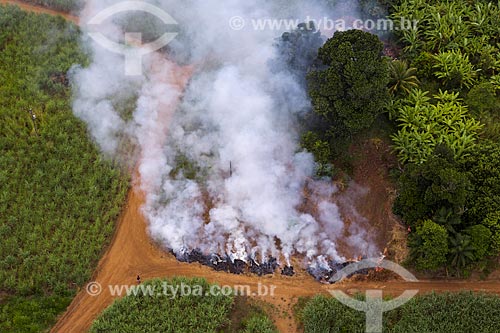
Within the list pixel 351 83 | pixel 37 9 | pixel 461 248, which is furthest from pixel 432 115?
pixel 37 9

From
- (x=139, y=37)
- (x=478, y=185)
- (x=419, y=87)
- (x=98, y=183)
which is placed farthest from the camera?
(x=139, y=37)

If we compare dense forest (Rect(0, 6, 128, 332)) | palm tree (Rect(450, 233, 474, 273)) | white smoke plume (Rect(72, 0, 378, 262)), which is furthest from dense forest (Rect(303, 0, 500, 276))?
dense forest (Rect(0, 6, 128, 332))

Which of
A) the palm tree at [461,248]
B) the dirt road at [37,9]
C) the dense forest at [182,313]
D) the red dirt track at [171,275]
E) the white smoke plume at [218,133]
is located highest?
the dirt road at [37,9]

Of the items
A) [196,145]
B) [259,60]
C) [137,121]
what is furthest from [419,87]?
[137,121]

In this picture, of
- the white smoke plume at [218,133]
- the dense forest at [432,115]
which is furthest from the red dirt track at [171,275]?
the dense forest at [432,115]

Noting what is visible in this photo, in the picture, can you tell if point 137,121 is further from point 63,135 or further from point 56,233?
point 56,233

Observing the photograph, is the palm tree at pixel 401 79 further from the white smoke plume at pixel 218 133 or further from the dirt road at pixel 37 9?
the dirt road at pixel 37 9

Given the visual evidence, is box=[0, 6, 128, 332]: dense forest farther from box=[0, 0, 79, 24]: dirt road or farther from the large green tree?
the large green tree
